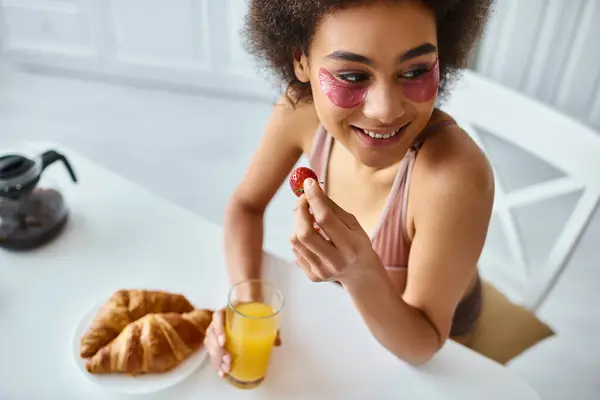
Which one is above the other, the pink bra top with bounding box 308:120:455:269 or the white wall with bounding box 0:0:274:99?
the pink bra top with bounding box 308:120:455:269

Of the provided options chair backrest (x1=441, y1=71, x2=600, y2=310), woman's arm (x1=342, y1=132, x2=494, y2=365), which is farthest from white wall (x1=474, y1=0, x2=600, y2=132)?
woman's arm (x1=342, y1=132, x2=494, y2=365)

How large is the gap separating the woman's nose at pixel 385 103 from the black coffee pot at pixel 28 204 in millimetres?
607

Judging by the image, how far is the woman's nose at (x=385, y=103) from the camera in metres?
0.77

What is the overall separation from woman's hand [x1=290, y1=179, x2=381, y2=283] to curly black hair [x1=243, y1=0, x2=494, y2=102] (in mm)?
231

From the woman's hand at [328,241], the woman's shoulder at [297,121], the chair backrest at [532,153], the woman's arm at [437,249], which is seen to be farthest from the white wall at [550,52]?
the woman's hand at [328,241]

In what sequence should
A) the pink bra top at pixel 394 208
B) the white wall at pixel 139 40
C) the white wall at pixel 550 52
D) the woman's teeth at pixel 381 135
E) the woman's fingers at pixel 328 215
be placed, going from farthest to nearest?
the white wall at pixel 139 40 < the white wall at pixel 550 52 < the pink bra top at pixel 394 208 < the woman's teeth at pixel 381 135 < the woman's fingers at pixel 328 215

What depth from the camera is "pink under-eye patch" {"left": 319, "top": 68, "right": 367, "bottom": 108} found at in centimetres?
79

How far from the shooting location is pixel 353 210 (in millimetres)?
1109

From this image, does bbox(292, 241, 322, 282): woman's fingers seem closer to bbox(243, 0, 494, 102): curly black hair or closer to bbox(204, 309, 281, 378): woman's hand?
bbox(204, 309, 281, 378): woman's hand

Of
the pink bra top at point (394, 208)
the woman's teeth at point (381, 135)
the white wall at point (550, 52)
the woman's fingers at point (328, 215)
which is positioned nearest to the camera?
the woman's fingers at point (328, 215)

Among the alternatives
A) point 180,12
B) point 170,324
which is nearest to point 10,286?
point 170,324

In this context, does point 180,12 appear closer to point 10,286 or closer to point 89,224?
point 89,224

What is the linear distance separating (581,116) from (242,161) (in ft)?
4.48

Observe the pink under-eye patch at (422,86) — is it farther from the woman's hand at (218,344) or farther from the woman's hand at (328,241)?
the woman's hand at (218,344)
